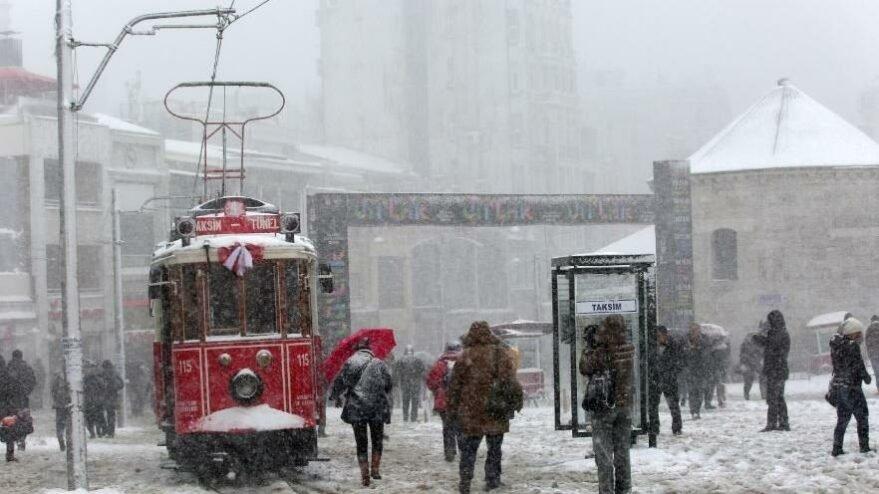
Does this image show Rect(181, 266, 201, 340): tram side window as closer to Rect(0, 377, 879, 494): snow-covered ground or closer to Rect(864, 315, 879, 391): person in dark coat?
Rect(0, 377, 879, 494): snow-covered ground

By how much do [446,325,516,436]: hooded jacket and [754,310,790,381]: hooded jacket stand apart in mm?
6932

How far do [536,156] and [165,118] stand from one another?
32.8 m

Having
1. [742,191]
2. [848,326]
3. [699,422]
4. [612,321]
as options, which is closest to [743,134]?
[742,191]

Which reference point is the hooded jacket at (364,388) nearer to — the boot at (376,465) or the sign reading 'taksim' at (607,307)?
the boot at (376,465)

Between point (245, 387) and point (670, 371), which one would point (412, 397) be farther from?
point (245, 387)

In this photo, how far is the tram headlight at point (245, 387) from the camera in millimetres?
15453

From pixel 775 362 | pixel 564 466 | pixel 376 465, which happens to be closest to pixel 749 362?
pixel 775 362

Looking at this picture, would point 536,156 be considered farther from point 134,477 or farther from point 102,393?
point 134,477

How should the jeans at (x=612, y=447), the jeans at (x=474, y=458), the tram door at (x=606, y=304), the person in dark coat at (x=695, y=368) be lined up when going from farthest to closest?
the person in dark coat at (x=695, y=368) < the tram door at (x=606, y=304) < the jeans at (x=474, y=458) < the jeans at (x=612, y=447)

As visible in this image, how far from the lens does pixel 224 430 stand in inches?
606

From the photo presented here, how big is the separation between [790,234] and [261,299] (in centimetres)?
3635

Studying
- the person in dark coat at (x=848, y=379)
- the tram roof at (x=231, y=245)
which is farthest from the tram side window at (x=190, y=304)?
the person in dark coat at (x=848, y=379)

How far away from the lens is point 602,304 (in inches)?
631

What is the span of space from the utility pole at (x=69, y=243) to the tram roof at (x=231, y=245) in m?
1.22
